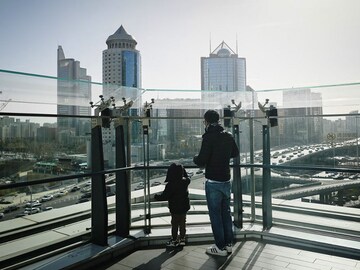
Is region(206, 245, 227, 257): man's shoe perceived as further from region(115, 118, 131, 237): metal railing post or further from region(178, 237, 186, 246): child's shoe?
region(115, 118, 131, 237): metal railing post

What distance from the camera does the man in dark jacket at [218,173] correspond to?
3.23m

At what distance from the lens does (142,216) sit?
4.33 m

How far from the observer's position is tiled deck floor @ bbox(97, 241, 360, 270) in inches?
122

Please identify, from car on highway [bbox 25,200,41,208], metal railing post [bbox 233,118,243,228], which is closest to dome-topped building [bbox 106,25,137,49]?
metal railing post [bbox 233,118,243,228]

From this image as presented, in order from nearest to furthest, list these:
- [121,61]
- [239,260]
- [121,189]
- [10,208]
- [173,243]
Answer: [10,208]
[239,260]
[173,243]
[121,189]
[121,61]

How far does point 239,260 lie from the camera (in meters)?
3.28

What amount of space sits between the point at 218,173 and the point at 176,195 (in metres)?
0.74

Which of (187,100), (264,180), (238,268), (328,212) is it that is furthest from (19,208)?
(328,212)

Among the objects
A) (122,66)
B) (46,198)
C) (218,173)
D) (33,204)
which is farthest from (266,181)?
(122,66)

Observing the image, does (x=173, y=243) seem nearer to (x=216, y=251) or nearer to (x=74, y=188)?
(x=216, y=251)

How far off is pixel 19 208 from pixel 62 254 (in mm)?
730

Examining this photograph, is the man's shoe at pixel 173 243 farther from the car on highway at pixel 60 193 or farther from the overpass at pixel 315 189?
the overpass at pixel 315 189

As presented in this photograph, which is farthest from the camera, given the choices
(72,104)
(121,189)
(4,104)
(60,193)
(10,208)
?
(121,189)

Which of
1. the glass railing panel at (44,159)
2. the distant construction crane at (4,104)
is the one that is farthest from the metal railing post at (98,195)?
the distant construction crane at (4,104)
